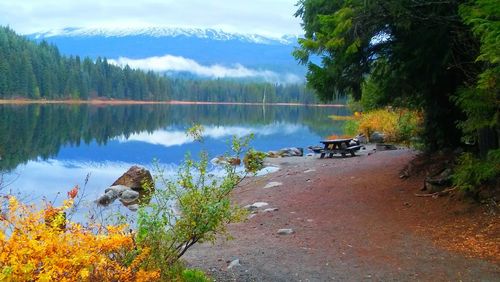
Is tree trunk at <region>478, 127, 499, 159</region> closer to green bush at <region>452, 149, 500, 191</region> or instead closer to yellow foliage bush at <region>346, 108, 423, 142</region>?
green bush at <region>452, 149, 500, 191</region>

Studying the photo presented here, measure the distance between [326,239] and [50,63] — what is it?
12076 centimetres

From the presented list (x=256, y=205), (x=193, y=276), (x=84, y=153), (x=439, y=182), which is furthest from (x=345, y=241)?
(x=84, y=153)

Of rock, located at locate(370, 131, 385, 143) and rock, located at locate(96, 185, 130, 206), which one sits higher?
rock, located at locate(370, 131, 385, 143)

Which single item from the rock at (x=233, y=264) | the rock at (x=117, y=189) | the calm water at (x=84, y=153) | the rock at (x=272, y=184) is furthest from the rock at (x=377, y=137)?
the rock at (x=233, y=264)

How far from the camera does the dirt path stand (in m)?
6.66

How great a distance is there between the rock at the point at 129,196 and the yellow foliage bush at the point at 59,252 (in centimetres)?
1168

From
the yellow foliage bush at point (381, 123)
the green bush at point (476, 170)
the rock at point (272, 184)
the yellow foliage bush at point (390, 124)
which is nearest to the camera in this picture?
the green bush at point (476, 170)

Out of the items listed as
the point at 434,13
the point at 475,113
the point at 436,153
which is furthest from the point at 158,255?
the point at 436,153

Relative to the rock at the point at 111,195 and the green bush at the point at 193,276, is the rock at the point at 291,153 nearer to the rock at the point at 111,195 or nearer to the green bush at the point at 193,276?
the rock at the point at 111,195

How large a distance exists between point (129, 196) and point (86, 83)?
115m

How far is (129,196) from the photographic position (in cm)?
1645

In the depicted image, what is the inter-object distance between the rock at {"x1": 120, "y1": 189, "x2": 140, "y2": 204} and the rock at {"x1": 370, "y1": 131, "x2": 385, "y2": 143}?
16906mm

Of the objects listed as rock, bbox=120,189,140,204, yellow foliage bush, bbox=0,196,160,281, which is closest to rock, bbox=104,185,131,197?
rock, bbox=120,189,140,204

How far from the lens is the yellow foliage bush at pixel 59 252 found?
11.4 feet
